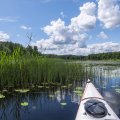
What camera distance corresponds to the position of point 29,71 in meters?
11.4

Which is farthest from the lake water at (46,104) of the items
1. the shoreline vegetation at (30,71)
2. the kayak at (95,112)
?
the kayak at (95,112)

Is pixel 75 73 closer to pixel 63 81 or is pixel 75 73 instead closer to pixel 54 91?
pixel 63 81

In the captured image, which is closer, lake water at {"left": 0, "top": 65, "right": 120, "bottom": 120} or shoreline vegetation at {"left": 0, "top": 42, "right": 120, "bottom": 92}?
lake water at {"left": 0, "top": 65, "right": 120, "bottom": 120}

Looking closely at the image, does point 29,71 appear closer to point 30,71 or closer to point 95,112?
point 30,71

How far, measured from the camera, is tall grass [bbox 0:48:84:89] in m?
10.6

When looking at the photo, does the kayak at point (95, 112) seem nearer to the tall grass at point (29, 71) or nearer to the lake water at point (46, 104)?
the lake water at point (46, 104)

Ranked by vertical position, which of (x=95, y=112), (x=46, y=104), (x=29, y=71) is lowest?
(x=46, y=104)

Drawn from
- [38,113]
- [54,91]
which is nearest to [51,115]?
[38,113]

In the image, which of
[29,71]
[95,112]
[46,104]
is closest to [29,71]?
[29,71]

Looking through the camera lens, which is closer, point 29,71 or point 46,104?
point 46,104

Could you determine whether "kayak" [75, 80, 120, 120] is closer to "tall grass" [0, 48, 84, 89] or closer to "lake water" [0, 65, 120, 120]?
"lake water" [0, 65, 120, 120]

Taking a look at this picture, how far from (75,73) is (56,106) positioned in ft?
20.3

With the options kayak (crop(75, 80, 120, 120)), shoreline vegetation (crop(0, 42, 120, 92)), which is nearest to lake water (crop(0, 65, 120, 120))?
shoreline vegetation (crop(0, 42, 120, 92))

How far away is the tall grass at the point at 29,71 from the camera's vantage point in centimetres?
1057
